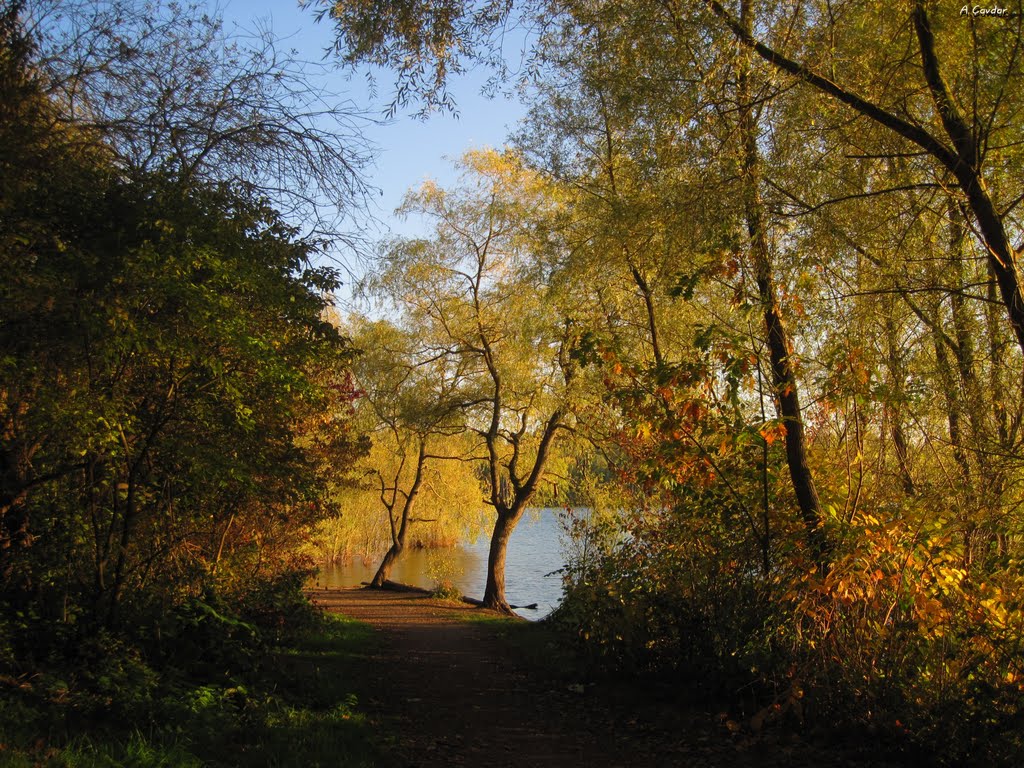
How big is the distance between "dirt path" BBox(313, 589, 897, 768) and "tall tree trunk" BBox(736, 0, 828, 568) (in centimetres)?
195

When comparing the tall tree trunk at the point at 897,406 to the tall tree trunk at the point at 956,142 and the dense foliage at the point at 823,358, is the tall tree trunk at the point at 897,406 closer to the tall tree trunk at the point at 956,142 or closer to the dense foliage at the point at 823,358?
the dense foliage at the point at 823,358

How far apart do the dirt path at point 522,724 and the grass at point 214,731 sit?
0.47 metres

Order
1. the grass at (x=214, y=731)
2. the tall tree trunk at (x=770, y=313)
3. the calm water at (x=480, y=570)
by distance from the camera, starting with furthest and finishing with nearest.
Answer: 1. the calm water at (x=480, y=570)
2. the tall tree trunk at (x=770, y=313)
3. the grass at (x=214, y=731)

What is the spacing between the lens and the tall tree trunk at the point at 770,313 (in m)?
6.32

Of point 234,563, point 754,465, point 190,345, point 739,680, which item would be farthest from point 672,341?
point 190,345

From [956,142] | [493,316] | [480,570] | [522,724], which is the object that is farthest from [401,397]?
[956,142]

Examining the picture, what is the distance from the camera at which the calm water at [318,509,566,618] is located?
2097 centimetres

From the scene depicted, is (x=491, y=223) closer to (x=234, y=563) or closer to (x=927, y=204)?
(x=234, y=563)

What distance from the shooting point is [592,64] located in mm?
7598

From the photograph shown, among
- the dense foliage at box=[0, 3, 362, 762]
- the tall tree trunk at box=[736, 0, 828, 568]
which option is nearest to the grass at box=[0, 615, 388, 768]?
the dense foliage at box=[0, 3, 362, 762]

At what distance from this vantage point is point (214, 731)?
486 cm

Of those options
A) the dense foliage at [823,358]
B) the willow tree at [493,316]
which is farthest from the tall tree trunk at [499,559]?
the dense foliage at [823,358]

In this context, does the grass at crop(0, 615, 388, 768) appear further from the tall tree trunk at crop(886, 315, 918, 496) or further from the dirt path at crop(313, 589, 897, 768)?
the tall tree trunk at crop(886, 315, 918, 496)

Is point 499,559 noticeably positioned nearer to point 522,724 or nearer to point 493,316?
point 493,316
